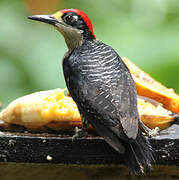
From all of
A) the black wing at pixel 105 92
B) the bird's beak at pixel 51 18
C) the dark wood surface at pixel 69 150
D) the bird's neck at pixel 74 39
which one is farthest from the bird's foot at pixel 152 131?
the bird's beak at pixel 51 18

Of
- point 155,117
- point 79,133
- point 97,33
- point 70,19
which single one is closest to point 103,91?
point 79,133

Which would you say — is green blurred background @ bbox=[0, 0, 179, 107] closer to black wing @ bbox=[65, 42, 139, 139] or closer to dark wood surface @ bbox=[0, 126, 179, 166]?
black wing @ bbox=[65, 42, 139, 139]

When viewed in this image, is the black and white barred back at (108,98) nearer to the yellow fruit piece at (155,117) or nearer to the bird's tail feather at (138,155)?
the bird's tail feather at (138,155)

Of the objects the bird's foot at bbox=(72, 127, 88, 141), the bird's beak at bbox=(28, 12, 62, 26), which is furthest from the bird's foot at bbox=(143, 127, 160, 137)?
the bird's beak at bbox=(28, 12, 62, 26)

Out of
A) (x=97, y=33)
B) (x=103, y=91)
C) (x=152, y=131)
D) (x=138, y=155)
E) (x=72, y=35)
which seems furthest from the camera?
(x=97, y=33)

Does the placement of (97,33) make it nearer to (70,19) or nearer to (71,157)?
(70,19)

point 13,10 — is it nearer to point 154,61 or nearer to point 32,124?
point 154,61
